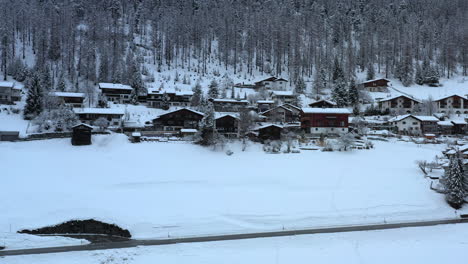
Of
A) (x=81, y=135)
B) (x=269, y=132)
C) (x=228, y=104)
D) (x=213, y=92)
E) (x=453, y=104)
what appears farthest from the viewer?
(x=213, y=92)

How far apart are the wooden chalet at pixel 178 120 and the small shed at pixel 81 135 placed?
881 cm

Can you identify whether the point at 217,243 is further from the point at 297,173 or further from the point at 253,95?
the point at 253,95

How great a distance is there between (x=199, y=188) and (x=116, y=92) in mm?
32566

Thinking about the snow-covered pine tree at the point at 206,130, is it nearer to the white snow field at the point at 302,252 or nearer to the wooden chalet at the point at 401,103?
the white snow field at the point at 302,252

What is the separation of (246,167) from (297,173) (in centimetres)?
456

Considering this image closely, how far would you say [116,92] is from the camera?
49031 millimetres

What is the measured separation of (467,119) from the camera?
44.6m

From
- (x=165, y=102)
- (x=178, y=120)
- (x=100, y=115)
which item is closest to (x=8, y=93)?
(x=100, y=115)

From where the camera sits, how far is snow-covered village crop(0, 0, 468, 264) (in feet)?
55.8

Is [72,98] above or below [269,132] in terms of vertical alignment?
above

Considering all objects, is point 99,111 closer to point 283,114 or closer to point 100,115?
point 100,115

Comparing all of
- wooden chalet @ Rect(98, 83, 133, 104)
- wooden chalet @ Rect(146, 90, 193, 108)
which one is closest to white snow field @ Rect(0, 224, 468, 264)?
wooden chalet @ Rect(146, 90, 193, 108)

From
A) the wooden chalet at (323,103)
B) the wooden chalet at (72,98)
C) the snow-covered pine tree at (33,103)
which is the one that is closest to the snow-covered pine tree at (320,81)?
the wooden chalet at (323,103)

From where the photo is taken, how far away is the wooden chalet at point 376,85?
61.1 metres
